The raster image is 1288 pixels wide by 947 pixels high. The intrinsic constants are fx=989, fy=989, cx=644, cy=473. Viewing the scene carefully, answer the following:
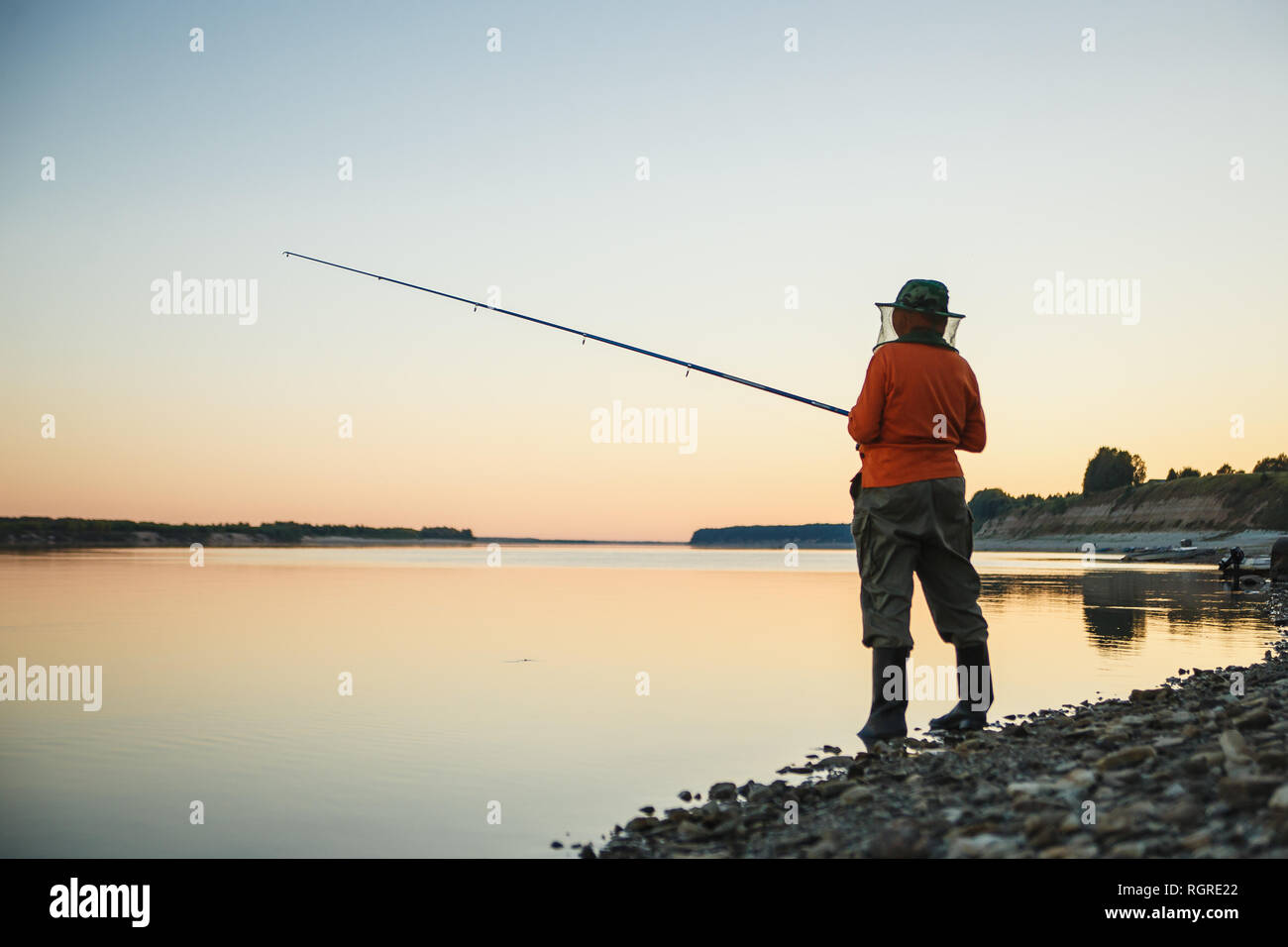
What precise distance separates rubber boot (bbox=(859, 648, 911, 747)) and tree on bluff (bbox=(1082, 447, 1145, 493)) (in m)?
112

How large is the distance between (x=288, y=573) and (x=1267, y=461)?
108 meters

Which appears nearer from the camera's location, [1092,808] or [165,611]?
[1092,808]

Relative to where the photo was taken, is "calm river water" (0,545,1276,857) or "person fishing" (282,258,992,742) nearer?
"calm river water" (0,545,1276,857)

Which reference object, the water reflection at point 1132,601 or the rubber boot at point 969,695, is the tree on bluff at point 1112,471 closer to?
the water reflection at point 1132,601

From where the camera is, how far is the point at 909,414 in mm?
6008

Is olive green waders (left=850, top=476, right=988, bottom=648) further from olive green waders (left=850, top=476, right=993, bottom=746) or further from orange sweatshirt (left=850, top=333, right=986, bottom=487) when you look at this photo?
orange sweatshirt (left=850, top=333, right=986, bottom=487)

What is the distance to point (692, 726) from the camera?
22.8 ft

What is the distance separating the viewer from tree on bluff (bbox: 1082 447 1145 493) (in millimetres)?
108938

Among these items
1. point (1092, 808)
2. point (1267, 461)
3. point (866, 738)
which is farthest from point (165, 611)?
point (1267, 461)

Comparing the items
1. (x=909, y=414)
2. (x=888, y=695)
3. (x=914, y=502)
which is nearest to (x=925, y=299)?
(x=909, y=414)

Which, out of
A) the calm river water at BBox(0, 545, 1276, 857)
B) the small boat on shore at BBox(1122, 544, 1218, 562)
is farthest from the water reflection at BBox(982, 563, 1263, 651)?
the small boat on shore at BBox(1122, 544, 1218, 562)

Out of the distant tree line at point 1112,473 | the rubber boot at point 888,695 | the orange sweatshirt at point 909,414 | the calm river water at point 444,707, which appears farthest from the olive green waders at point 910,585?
the distant tree line at point 1112,473
